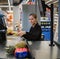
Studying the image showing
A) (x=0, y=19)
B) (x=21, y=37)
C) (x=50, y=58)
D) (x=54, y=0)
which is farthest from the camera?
(x=21, y=37)

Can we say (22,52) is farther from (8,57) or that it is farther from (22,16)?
(22,16)

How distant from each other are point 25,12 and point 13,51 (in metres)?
3.69

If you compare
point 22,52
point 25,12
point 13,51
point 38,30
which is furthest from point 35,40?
point 25,12

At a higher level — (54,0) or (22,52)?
(54,0)

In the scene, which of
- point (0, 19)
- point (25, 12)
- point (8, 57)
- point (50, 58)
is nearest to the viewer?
point (50, 58)

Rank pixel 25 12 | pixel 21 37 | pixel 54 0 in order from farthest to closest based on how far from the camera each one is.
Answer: pixel 25 12, pixel 21 37, pixel 54 0

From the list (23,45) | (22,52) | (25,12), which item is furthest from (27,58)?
(25,12)

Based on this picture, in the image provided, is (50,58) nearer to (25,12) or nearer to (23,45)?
(23,45)

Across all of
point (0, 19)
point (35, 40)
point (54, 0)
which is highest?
point (54, 0)

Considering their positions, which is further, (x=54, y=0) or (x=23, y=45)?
(x=54, y=0)

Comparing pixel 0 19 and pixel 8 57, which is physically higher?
pixel 0 19

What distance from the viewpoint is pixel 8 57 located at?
140 centimetres

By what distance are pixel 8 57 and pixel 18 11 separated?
4088mm

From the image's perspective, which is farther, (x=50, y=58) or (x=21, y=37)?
(x=21, y=37)
